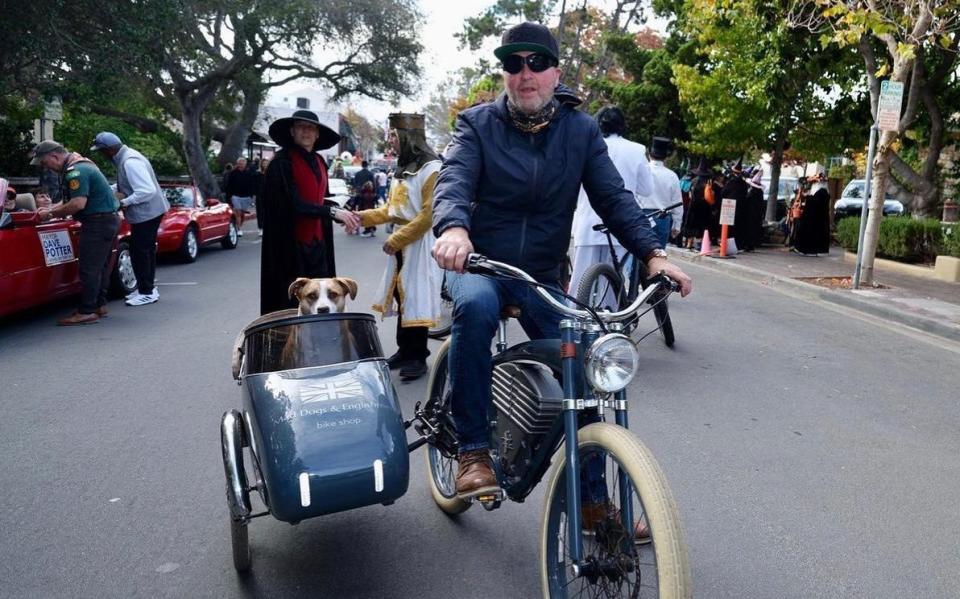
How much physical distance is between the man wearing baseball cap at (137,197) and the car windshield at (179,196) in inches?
221

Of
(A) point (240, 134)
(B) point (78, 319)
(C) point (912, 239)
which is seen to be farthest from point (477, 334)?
(A) point (240, 134)

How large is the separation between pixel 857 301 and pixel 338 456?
32.1 ft

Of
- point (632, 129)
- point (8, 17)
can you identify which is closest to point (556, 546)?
point (8, 17)

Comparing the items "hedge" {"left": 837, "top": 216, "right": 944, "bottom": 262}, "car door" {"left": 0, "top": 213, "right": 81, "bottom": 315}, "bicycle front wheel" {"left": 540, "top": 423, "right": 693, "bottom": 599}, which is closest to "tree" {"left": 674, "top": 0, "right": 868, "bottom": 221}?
"hedge" {"left": 837, "top": 216, "right": 944, "bottom": 262}

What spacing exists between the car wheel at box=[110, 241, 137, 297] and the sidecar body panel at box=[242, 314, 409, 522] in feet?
24.9

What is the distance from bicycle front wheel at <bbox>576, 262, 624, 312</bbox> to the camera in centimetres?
559

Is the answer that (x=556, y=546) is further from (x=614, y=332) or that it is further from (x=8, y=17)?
(x=8, y=17)

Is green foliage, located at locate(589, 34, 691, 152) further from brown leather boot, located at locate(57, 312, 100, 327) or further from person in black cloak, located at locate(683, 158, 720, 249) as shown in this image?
brown leather boot, located at locate(57, 312, 100, 327)

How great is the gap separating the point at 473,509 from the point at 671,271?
1.80 m

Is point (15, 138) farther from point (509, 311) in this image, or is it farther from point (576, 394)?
point (576, 394)

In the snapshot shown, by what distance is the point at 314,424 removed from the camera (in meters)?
2.90

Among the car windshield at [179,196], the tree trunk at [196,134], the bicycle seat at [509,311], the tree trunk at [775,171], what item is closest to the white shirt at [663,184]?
the bicycle seat at [509,311]

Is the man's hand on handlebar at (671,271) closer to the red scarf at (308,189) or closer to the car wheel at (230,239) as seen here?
the red scarf at (308,189)

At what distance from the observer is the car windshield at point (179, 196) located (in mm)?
15016
